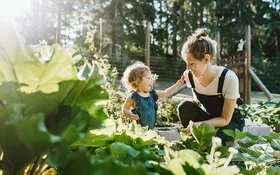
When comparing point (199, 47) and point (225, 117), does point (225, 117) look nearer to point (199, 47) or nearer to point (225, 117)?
point (225, 117)

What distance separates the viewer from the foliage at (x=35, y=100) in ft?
1.42

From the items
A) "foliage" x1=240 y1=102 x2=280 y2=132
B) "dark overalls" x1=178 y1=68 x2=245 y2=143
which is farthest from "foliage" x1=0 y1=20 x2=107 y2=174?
"foliage" x1=240 y1=102 x2=280 y2=132

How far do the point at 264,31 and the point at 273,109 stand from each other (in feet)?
68.7

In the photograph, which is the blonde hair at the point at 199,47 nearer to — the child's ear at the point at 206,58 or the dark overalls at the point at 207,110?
the child's ear at the point at 206,58

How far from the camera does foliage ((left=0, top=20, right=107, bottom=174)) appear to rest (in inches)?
17.1

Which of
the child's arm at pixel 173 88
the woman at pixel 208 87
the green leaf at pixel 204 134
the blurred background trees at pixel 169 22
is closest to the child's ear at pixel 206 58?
the woman at pixel 208 87

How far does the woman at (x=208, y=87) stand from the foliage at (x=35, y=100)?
2069 mm

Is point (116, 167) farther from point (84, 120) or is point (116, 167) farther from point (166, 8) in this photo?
point (166, 8)

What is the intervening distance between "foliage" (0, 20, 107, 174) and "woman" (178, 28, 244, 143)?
2069mm

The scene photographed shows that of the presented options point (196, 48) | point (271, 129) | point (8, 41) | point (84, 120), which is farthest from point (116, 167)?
point (271, 129)

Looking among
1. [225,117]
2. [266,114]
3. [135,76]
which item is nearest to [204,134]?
[225,117]

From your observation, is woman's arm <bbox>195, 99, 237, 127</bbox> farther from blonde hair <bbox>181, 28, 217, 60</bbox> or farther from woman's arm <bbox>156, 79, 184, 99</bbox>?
woman's arm <bbox>156, 79, 184, 99</bbox>

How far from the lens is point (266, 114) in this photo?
5.47 metres

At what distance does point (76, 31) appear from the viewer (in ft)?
92.7
